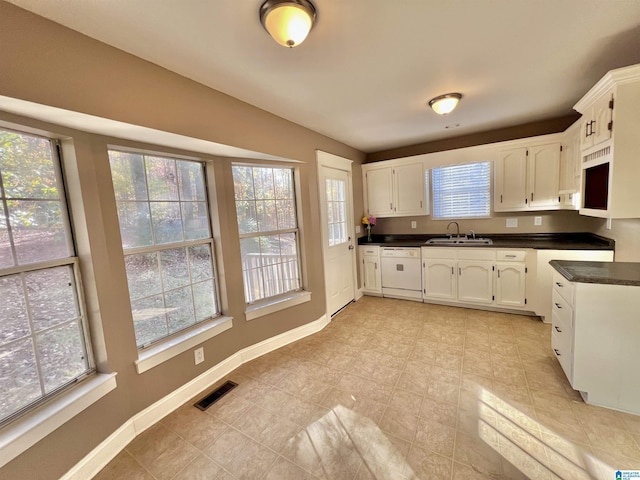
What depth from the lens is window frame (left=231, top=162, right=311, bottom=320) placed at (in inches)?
104

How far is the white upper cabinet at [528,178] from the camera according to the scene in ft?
10.4

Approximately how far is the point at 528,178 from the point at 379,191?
1948 mm

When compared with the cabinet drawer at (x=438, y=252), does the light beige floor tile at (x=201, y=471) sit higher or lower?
lower

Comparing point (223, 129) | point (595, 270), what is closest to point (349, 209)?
point (223, 129)

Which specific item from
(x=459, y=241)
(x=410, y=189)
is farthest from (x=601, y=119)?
(x=410, y=189)

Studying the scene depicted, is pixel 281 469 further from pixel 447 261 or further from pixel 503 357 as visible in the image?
pixel 447 261

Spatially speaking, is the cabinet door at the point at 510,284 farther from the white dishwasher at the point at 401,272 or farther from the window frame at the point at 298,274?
the window frame at the point at 298,274

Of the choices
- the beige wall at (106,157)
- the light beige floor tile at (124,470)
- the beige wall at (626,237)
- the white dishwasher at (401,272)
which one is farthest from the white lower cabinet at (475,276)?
the light beige floor tile at (124,470)

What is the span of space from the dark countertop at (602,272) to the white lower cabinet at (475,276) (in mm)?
1137

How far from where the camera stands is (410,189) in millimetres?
4062

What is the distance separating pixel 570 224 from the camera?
3.39m

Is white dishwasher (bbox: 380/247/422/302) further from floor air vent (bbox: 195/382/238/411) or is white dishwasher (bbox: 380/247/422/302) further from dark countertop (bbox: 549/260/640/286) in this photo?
floor air vent (bbox: 195/382/238/411)

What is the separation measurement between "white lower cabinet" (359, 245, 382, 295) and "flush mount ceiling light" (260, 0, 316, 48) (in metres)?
3.23

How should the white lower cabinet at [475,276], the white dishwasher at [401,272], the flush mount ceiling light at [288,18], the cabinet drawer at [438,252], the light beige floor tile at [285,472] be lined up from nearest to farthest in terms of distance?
the flush mount ceiling light at [288,18], the light beige floor tile at [285,472], the white lower cabinet at [475,276], the cabinet drawer at [438,252], the white dishwasher at [401,272]
